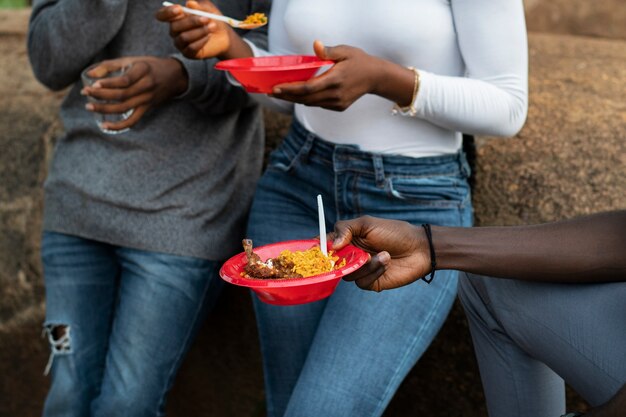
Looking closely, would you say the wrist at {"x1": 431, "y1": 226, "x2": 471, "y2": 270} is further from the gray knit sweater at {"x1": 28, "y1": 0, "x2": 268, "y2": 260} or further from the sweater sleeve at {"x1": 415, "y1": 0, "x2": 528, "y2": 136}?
the gray knit sweater at {"x1": 28, "y1": 0, "x2": 268, "y2": 260}

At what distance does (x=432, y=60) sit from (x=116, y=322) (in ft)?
3.35

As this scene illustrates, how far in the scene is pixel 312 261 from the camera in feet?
5.65

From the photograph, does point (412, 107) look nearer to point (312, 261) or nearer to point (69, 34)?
point (312, 261)

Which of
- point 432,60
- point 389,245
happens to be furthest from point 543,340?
point 432,60

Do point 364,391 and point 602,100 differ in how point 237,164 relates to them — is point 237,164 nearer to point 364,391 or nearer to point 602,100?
point 364,391

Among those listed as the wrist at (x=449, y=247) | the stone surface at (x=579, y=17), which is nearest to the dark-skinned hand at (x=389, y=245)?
the wrist at (x=449, y=247)

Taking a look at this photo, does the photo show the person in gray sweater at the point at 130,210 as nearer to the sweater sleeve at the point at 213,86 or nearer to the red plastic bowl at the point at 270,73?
the sweater sleeve at the point at 213,86

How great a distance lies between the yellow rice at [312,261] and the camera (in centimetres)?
170

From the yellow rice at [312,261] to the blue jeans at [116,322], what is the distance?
0.70 metres

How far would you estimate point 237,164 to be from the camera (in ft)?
8.38

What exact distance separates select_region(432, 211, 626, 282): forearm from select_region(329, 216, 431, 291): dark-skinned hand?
4 cm

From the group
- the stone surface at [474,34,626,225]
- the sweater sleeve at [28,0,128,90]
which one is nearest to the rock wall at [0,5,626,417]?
the stone surface at [474,34,626,225]

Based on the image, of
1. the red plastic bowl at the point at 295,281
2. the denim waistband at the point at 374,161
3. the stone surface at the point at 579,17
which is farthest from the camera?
the stone surface at the point at 579,17

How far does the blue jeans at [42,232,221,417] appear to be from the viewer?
7.75 ft
